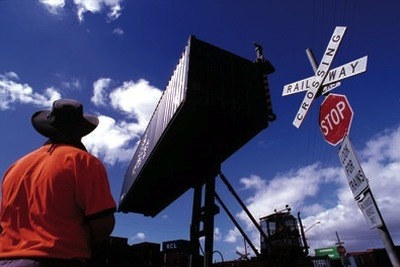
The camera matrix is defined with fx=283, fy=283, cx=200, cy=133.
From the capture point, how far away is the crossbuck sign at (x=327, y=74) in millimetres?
4332

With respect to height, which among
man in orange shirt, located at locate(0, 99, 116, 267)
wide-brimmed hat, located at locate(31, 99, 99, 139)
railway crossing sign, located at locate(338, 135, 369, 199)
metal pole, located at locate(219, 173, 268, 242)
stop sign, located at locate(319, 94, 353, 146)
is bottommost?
man in orange shirt, located at locate(0, 99, 116, 267)

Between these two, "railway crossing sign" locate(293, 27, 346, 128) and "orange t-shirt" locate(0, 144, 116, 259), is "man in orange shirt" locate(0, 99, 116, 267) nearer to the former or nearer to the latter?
"orange t-shirt" locate(0, 144, 116, 259)

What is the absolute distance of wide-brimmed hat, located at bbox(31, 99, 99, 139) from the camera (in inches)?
80.1

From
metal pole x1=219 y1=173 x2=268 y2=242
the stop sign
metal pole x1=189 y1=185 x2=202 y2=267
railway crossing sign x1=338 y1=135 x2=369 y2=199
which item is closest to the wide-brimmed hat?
railway crossing sign x1=338 y1=135 x2=369 y2=199

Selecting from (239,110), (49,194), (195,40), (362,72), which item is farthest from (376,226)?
(195,40)

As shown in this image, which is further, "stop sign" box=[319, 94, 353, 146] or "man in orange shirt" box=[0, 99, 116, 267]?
"stop sign" box=[319, 94, 353, 146]

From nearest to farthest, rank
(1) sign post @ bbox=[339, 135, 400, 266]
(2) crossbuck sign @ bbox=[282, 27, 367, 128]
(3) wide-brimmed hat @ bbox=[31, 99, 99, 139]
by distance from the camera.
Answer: (3) wide-brimmed hat @ bbox=[31, 99, 99, 139]
(1) sign post @ bbox=[339, 135, 400, 266]
(2) crossbuck sign @ bbox=[282, 27, 367, 128]

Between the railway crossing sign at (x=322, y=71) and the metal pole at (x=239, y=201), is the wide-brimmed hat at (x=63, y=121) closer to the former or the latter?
the railway crossing sign at (x=322, y=71)

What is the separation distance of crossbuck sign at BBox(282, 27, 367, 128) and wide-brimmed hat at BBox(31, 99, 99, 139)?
3956 mm

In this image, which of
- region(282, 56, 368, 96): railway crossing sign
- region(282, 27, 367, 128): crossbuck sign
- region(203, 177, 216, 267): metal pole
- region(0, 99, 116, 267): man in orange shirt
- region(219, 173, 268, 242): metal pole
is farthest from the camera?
region(219, 173, 268, 242): metal pole

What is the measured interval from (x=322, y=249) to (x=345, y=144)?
58291 millimetres

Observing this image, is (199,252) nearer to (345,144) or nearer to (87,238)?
(345,144)

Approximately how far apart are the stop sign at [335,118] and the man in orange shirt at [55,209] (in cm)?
309

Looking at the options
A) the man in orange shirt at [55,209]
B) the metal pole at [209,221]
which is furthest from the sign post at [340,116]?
the metal pole at [209,221]
